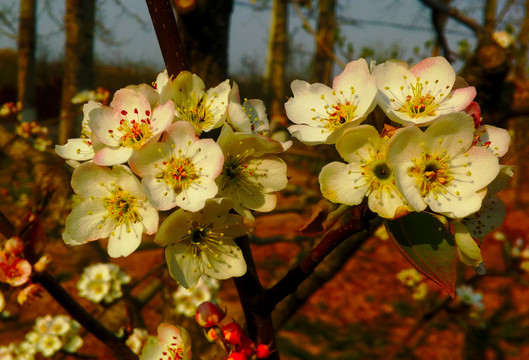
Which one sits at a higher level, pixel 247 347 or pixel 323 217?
pixel 323 217

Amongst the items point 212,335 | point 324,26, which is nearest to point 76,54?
point 212,335

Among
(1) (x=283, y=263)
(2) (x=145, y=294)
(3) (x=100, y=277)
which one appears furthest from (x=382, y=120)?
(1) (x=283, y=263)

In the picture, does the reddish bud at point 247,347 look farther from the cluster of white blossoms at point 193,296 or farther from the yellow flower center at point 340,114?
the cluster of white blossoms at point 193,296

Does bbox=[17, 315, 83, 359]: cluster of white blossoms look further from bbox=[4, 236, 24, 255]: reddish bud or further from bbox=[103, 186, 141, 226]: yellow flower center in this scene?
bbox=[103, 186, 141, 226]: yellow flower center

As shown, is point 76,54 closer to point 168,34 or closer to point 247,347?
point 168,34

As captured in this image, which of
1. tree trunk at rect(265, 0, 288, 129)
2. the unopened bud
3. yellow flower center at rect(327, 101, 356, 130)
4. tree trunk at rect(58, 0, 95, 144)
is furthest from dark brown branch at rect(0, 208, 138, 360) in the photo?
tree trunk at rect(265, 0, 288, 129)

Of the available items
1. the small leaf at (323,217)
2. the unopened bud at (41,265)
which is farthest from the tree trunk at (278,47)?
the small leaf at (323,217)
